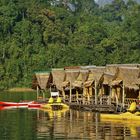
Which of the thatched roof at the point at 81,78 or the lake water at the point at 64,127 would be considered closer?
the lake water at the point at 64,127

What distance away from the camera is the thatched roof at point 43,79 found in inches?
2034

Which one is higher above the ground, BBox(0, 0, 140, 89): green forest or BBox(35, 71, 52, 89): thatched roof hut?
BBox(0, 0, 140, 89): green forest

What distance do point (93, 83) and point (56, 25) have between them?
55527mm

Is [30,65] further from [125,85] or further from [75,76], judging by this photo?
[125,85]

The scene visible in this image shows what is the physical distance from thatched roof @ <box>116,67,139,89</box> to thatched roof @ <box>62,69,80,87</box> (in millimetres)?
8376

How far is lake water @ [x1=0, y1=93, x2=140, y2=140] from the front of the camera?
88.9 feet

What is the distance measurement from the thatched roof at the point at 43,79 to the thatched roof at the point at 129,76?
12.9 meters

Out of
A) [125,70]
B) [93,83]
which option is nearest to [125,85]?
[125,70]

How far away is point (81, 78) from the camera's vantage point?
4678cm

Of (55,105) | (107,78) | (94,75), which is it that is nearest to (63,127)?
(107,78)

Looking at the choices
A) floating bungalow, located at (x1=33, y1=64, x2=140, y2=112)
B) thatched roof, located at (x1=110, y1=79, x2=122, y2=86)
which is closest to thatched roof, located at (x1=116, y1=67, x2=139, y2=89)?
floating bungalow, located at (x1=33, y1=64, x2=140, y2=112)

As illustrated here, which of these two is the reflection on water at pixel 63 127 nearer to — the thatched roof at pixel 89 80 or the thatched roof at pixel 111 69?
the thatched roof at pixel 111 69

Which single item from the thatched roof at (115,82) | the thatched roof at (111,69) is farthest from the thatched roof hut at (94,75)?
the thatched roof at (115,82)

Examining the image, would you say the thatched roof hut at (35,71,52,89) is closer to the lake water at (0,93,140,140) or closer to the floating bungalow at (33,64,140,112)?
the floating bungalow at (33,64,140,112)
